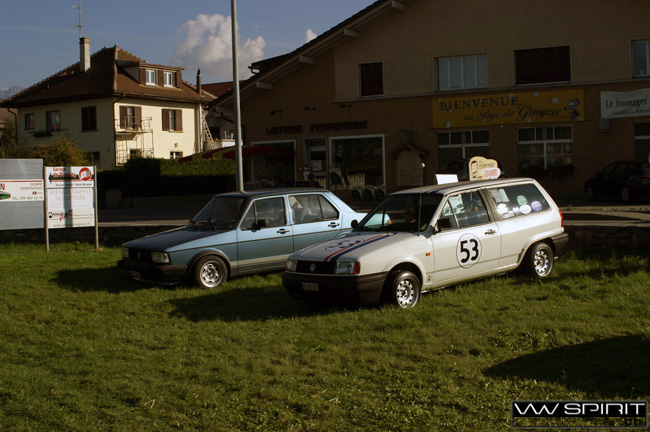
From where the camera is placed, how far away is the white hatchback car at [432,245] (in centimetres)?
895

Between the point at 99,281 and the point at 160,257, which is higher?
the point at 160,257

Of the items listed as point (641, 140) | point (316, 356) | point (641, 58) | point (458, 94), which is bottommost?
point (316, 356)

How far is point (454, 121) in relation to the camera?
2723 cm

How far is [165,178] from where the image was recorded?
35.7 metres

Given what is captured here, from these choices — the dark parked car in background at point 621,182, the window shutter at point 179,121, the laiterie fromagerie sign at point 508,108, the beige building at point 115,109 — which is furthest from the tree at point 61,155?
the dark parked car in background at point 621,182

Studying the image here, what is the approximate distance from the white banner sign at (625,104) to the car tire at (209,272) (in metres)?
18.3

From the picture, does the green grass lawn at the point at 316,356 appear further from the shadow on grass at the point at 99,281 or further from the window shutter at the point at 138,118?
the window shutter at the point at 138,118

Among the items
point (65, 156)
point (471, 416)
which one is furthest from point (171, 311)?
point (65, 156)

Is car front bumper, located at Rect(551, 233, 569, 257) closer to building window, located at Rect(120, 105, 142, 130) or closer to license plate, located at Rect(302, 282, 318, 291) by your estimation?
license plate, located at Rect(302, 282, 318, 291)

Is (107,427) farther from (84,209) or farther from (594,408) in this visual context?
(84,209)

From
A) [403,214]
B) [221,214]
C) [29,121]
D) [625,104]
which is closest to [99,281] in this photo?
[221,214]

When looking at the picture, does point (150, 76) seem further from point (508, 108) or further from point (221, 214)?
point (221, 214)

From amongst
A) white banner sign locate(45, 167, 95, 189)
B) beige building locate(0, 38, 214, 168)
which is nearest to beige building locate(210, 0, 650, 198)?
white banner sign locate(45, 167, 95, 189)

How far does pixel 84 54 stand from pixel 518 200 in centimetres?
4767
